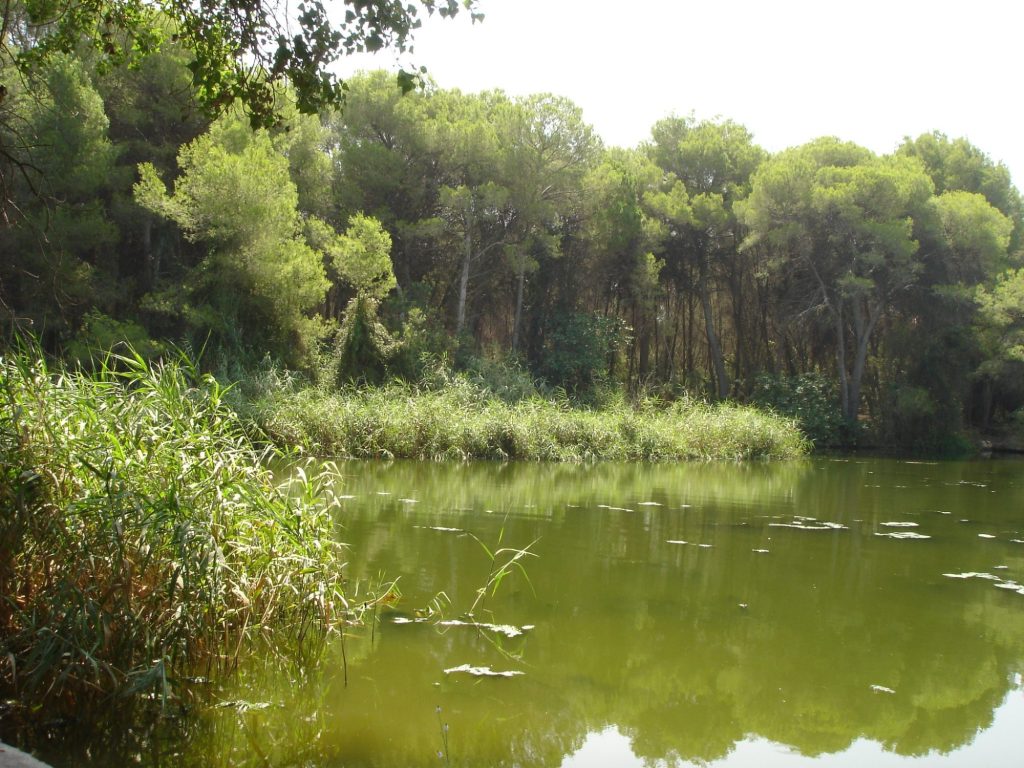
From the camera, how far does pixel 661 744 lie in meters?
3.37

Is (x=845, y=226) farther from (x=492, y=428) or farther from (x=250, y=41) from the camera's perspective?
(x=250, y=41)

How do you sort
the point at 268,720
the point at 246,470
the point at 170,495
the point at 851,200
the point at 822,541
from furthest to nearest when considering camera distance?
the point at 851,200, the point at 822,541, the point at 246,470, the point at 170,495, the point at 268,720

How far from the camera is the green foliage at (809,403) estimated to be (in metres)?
21.5

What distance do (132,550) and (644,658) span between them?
240 cm

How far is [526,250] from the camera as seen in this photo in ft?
76.1

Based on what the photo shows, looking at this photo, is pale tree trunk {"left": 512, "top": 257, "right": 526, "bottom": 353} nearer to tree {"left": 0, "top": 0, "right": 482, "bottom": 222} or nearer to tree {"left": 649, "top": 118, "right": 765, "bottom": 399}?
tree {"left": 649, "top": 118, "right": 765, "bottom": 399}

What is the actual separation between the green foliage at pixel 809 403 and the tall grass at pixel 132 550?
18093 millimetres

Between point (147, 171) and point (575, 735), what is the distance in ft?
51.9

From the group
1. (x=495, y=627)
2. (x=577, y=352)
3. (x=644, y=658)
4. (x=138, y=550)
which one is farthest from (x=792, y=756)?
(x=577, y=352)

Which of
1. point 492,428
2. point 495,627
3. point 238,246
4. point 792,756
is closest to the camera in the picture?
point 792,756

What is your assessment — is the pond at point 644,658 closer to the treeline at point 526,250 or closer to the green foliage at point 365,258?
the treeline at point 526,250

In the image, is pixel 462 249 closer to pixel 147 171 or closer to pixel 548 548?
pixel 147 171

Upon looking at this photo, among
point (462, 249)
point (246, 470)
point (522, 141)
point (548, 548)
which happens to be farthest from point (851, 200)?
point (246, 470)

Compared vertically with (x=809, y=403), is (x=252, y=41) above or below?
above
